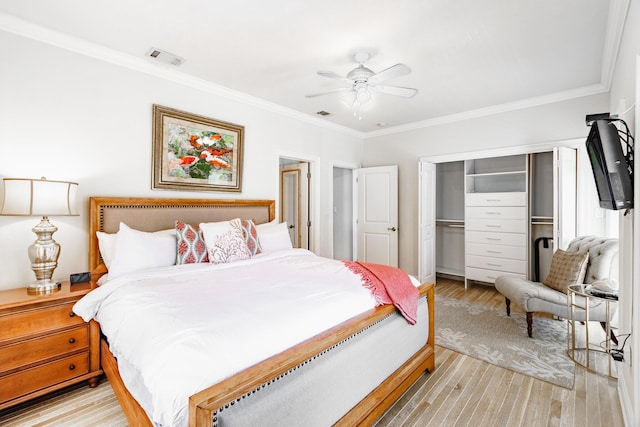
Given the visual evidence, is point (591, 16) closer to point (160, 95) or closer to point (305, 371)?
point (305, 371)

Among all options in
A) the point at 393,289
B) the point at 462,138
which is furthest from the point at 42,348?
the point at 462,138

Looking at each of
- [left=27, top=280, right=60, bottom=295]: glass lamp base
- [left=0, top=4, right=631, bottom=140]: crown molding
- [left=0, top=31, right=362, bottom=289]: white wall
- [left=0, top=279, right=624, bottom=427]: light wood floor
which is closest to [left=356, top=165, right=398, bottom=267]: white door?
[left=0, top=4, right=631, bottom=140]: crown molding

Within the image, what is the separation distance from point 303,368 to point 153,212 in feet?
7.69

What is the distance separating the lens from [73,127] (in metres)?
2.67

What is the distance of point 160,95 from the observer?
3199mm

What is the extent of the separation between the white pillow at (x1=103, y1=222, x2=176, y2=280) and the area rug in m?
2.61

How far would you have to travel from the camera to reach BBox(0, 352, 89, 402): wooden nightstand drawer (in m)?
A: 1.96

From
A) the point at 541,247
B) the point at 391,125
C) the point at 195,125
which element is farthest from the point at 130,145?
the point at 541,247

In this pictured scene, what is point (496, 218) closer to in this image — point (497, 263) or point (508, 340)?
point (497, 263)

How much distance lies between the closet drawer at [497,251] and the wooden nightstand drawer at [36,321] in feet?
15.6

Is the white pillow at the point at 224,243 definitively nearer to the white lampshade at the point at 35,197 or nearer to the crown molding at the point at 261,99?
the white lampshade at the point at 35,197

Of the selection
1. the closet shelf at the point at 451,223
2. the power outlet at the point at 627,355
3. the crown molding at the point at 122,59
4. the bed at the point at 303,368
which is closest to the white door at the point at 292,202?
the crown molding at the point at 122,59

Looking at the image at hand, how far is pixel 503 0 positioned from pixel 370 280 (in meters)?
2.11

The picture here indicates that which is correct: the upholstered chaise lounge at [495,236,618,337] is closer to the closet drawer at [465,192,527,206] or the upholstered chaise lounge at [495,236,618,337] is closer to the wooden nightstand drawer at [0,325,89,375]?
the closet drawer at [465,192,527,206]
